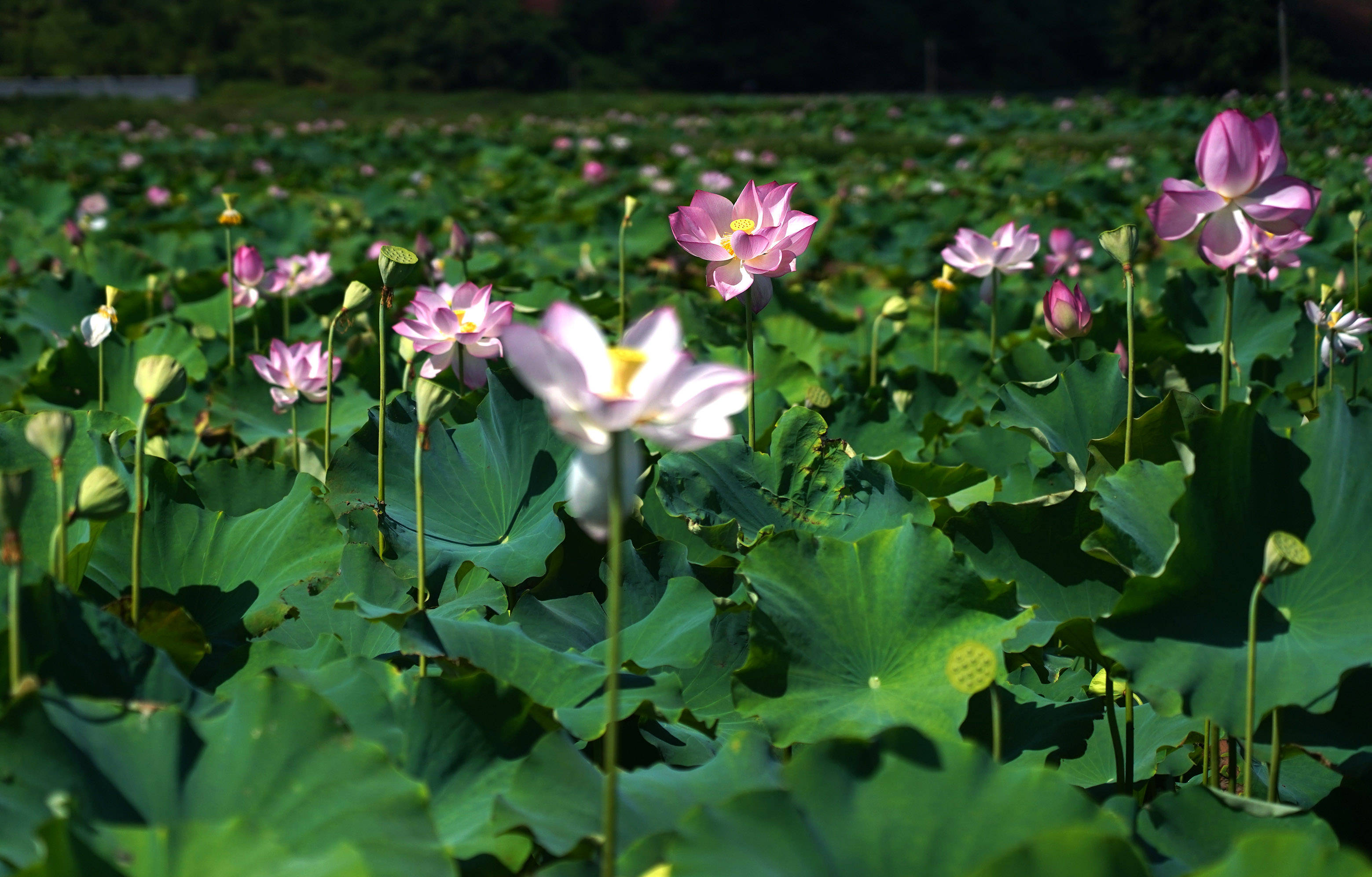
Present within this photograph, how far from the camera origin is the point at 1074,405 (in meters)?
1.33

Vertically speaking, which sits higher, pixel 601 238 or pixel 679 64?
pixel 679 64

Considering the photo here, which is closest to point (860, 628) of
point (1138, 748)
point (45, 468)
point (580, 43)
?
point (1138, 748)

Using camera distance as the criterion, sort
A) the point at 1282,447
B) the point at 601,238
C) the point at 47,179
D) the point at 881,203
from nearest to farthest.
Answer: the point at 1282,447, the point at 601,238, the point at 881,203, the point at 47,179

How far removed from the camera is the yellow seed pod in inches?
27.8

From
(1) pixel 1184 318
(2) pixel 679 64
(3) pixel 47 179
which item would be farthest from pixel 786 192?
(2) pixel 679 64

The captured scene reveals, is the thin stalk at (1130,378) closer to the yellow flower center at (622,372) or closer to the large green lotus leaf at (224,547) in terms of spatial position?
the yellow flower center at (622,372)

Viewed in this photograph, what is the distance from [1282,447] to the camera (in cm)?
89

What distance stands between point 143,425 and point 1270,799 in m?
0.89

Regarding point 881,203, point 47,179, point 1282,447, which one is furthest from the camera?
point 47,179

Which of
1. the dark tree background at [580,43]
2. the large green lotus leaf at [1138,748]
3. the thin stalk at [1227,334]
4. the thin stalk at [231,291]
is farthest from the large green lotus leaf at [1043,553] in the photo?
the dark tree background at [580,43]

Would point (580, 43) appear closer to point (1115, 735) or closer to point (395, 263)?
point (395, 263)

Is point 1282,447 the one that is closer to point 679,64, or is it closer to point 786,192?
point 786,192

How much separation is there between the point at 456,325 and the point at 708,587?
1.58ft

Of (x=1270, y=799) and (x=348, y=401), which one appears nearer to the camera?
(x=1270, y=799)
